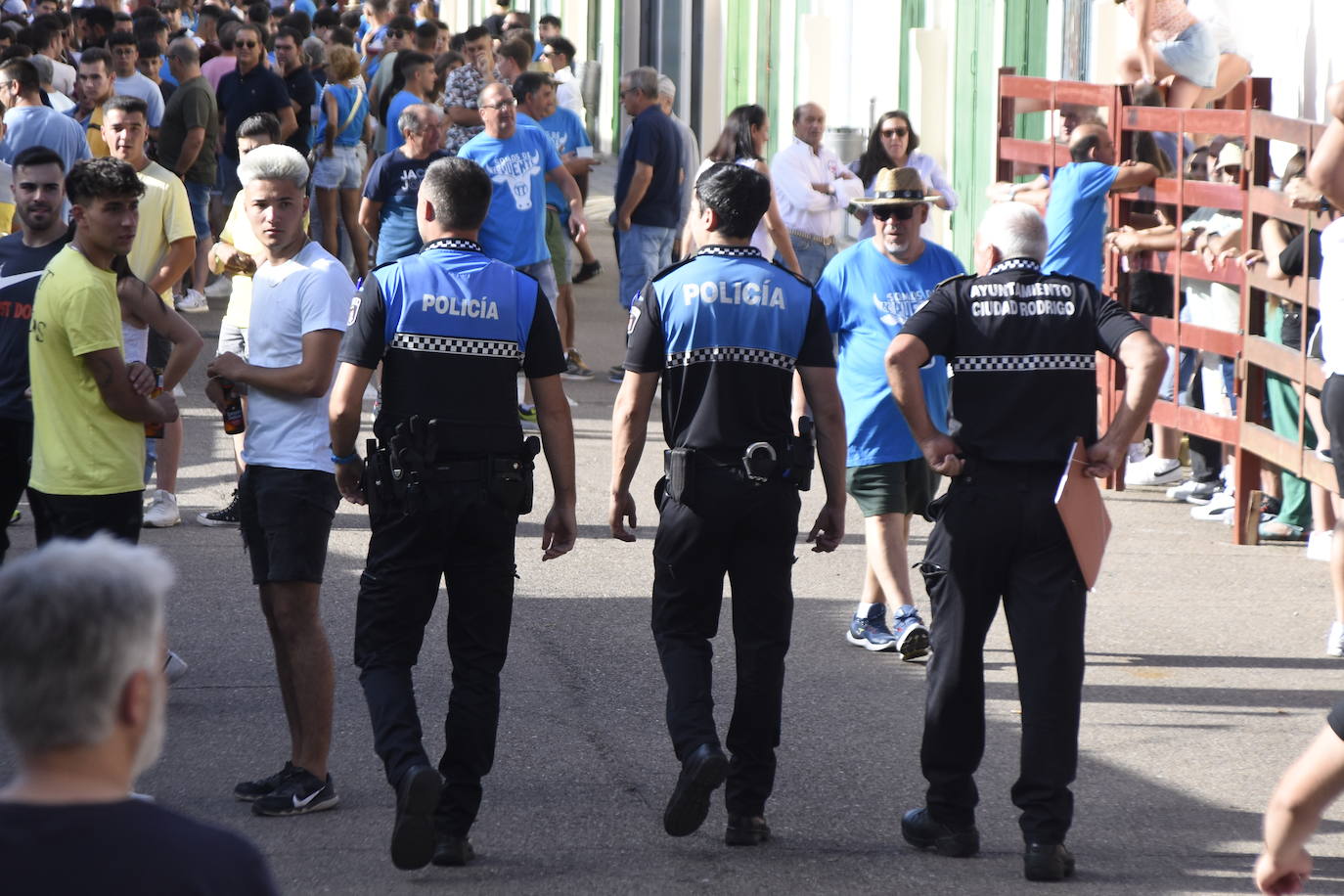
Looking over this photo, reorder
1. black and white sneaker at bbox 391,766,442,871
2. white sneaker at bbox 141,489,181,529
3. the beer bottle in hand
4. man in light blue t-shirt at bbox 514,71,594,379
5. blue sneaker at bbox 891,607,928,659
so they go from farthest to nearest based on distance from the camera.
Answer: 1. man in light blue t-shirt at bbox 514,71,594,379
2. white sneaker at bbox 141,489,181,529
3. blue sneaker at bbox 891,607,928,659
4. the beer bottle in hand
5. black and white sneaker at bbox 391,766,442,871

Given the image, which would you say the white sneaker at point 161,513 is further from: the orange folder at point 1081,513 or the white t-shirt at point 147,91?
the white t-shirt at point 147,91

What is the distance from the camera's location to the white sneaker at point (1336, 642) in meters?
7.42

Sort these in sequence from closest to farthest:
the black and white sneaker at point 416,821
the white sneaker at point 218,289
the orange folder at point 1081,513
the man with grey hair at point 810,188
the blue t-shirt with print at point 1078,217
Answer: the black and white sneaker at point 416,821 < the orange folder at point 1081,513 < the blue t-shirt with print at point 1078,217 < the man with grey hair at point 810,188 < the white sneaker at point 218,289

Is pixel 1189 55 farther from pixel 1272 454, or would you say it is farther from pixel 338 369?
Result: pixel 338 369

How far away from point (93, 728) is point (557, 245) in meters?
10.9

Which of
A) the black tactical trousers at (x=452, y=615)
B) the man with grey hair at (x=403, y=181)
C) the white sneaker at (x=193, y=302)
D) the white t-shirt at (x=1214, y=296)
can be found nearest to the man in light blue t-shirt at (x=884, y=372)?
the black tactical trousers at (x=452, y=615)

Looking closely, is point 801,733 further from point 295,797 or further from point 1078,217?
point 1078,217

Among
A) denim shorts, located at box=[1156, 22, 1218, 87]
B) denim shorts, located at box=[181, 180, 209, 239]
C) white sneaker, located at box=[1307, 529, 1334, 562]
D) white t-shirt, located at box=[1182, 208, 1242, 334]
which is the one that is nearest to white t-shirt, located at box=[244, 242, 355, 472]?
white sneaker, located at box=[1307, 529, 1334, 562]

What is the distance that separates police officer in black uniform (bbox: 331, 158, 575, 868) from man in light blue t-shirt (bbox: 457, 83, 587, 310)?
6265mm

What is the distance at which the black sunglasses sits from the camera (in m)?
7.15

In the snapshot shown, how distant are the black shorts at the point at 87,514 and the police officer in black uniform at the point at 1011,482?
2373mm

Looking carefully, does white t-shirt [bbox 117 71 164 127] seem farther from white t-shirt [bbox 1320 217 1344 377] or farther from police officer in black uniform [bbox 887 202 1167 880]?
police officer in black uniform [bbox 887 202 1167 880]

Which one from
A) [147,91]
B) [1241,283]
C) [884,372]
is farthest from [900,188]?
[147,91]

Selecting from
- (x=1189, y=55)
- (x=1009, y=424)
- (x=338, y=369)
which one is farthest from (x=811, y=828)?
(x=1189, y=55)
